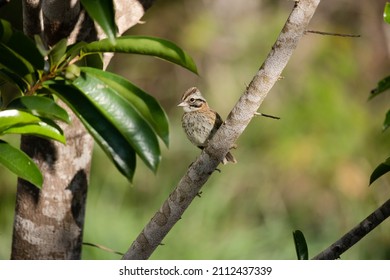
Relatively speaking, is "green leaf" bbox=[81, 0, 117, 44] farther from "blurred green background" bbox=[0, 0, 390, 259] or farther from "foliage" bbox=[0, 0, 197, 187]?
"blurred green background" bbox=[0, 0, 390, 259]

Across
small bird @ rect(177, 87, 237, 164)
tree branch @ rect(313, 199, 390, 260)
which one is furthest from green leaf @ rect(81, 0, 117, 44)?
small bird @ rect(177, 87, 237, 164)

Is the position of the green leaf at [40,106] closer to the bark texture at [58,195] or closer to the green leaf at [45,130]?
the green leaf at [45,130]

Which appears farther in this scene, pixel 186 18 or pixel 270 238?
pixel 186 18

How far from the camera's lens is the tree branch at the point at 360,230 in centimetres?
170

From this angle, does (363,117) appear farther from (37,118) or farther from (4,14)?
(37,118)

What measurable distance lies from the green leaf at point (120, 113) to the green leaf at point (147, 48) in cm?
9

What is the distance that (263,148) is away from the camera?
5090 millimetres

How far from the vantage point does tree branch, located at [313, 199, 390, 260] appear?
1.70 meters

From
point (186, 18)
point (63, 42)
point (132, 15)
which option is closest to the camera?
point (63, 42)

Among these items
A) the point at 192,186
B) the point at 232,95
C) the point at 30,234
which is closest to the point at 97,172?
the point at 232,95

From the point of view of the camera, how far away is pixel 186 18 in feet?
19.6

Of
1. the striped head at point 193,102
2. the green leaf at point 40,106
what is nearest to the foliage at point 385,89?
the green leaf at point 40,106

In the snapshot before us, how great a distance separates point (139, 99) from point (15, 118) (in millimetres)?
259
